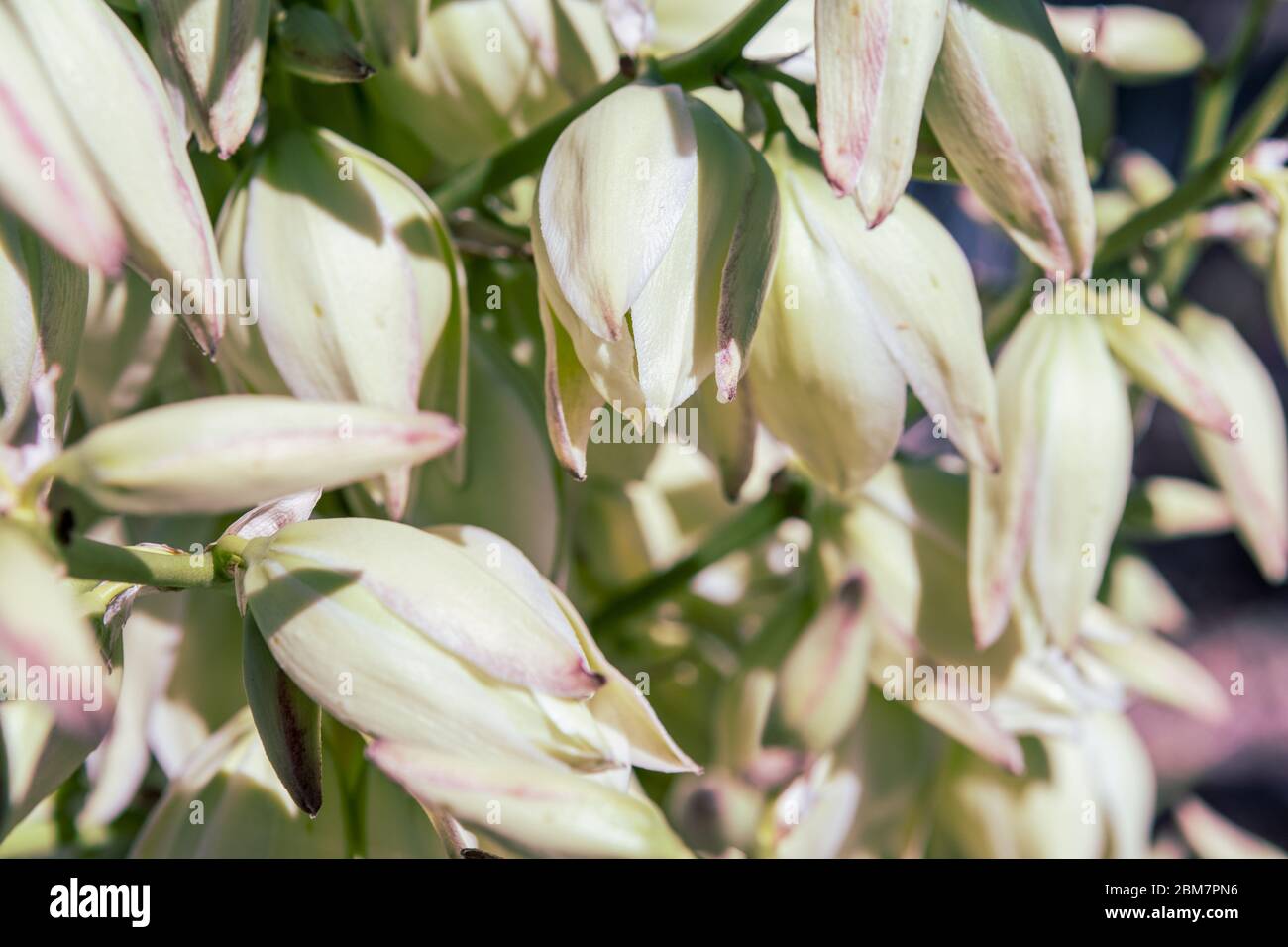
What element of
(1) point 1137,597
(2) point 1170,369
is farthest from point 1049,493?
(1) point 1137,597

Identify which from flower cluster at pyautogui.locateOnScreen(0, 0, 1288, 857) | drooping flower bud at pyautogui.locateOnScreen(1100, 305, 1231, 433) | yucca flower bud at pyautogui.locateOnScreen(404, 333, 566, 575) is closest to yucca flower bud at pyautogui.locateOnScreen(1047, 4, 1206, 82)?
flower cluster at pyautogui.locateOnScreen(0, 0, 1288, 857)

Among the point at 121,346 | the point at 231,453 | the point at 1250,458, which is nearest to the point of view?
the point at 231,453

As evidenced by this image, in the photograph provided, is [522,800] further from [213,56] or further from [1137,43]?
[1137,43]

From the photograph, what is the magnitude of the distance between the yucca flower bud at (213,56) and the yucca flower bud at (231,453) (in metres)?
0.07

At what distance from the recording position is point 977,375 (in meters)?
0.28

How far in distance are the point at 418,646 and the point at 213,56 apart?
0.11 m

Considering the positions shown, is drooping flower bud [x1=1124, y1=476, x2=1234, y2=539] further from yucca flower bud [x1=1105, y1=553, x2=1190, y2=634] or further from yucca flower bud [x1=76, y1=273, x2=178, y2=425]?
yucca flower bud [x1=76, y1=273, x2=178, y2=425]

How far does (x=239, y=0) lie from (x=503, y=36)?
81 millimetres

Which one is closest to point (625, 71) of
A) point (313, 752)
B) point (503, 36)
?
point (503, 36)

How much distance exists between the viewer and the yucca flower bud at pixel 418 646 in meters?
0.22

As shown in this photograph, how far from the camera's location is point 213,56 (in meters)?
0.24

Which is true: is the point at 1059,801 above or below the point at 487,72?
below

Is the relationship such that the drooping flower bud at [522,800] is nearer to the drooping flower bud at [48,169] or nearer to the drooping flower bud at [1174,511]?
the drooping flower bud at [48,169]
